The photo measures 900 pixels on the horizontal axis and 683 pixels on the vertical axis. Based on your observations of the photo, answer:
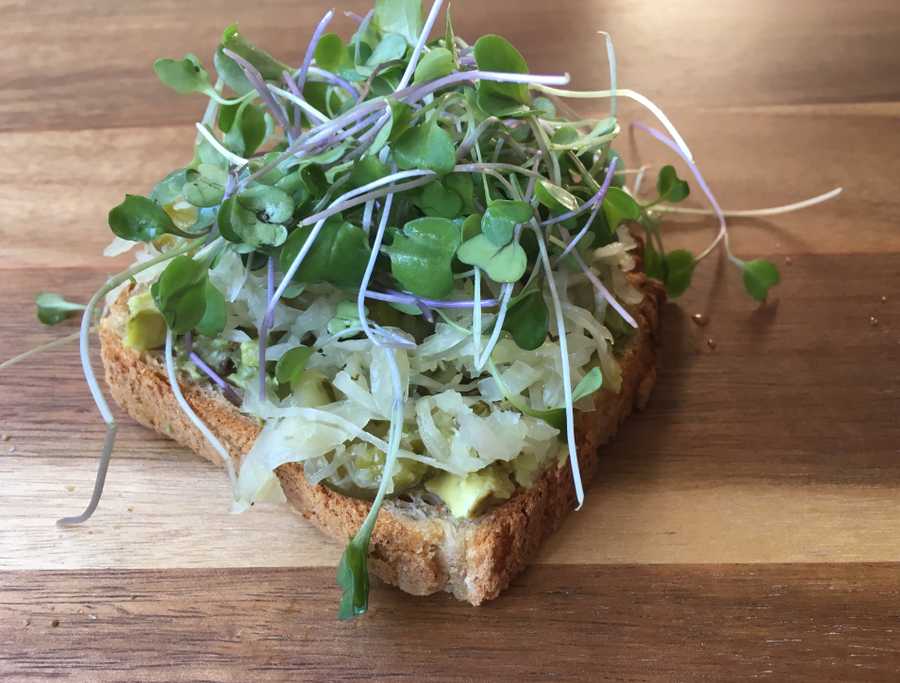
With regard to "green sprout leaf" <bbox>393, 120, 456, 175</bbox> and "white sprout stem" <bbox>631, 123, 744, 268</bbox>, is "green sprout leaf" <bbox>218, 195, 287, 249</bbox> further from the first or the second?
"white sprout stem" <bbox>631, 123, 744, 268</bbox>

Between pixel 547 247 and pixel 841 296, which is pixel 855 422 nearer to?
pixel 841 296

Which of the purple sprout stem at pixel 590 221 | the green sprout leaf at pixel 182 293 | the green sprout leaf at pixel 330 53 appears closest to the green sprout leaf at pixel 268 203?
the green sprout leaf at pixel 182 293

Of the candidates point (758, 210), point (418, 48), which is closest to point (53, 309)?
point (418, 48)

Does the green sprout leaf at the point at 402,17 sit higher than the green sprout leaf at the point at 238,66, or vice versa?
the green sprout leaf at the point at 402,17

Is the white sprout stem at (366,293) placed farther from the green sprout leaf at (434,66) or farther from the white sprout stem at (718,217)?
the white sprout stem at (718,217)

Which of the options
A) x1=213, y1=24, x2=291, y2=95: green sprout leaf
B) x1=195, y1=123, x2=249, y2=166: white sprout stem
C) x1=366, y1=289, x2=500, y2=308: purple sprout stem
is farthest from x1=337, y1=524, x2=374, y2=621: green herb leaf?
x1=213, y1=24, x2=291, y2=95: green sprout leaf

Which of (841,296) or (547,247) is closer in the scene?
(547,247)

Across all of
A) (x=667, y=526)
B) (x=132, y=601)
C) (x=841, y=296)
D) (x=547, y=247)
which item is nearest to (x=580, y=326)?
(x=547, y=247)
